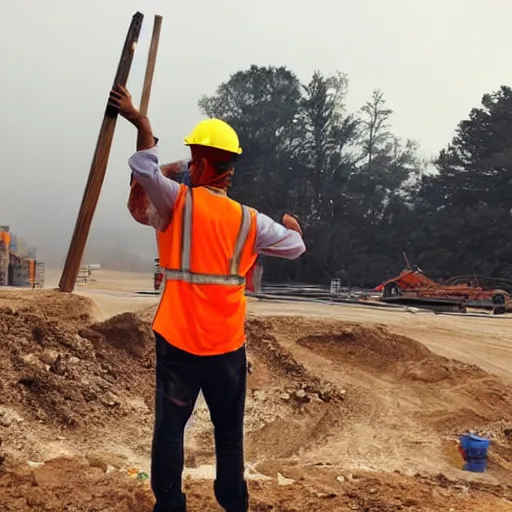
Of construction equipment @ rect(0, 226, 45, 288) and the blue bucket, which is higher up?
construction equipment @ rect(0, 226, 45, 288)

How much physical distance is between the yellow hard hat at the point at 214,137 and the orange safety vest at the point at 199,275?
211 mm

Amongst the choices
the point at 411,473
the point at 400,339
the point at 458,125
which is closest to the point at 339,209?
the point at 458,125

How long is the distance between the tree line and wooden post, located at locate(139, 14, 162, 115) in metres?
28.8

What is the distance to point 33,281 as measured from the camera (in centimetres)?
2233

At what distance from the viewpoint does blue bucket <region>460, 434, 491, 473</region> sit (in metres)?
5.61

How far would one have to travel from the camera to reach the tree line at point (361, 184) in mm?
33594

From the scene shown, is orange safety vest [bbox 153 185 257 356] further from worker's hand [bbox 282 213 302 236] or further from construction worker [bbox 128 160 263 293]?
worker's hand [bbox 282 213 302 236]

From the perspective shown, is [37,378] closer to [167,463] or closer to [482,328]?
[167,463]

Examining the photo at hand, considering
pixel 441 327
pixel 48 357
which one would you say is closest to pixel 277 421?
pixel 48 357

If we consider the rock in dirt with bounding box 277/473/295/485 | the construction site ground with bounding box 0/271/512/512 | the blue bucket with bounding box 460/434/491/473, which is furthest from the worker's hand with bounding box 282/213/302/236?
the blue bucket with bounding box 460/434/491/473

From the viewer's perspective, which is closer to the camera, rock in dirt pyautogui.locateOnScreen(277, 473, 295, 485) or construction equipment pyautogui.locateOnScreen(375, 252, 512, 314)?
rock in dirt pyautogui.locateOnScreen(277, 473, 295, 485)

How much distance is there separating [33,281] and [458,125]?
24.1 m

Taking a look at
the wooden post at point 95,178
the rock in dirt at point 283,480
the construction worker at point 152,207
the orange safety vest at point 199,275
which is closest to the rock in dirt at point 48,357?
the wooden post at point 95,178

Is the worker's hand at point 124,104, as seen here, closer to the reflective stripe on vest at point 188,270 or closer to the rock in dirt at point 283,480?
the reflective stripe on vest at point 188,270
